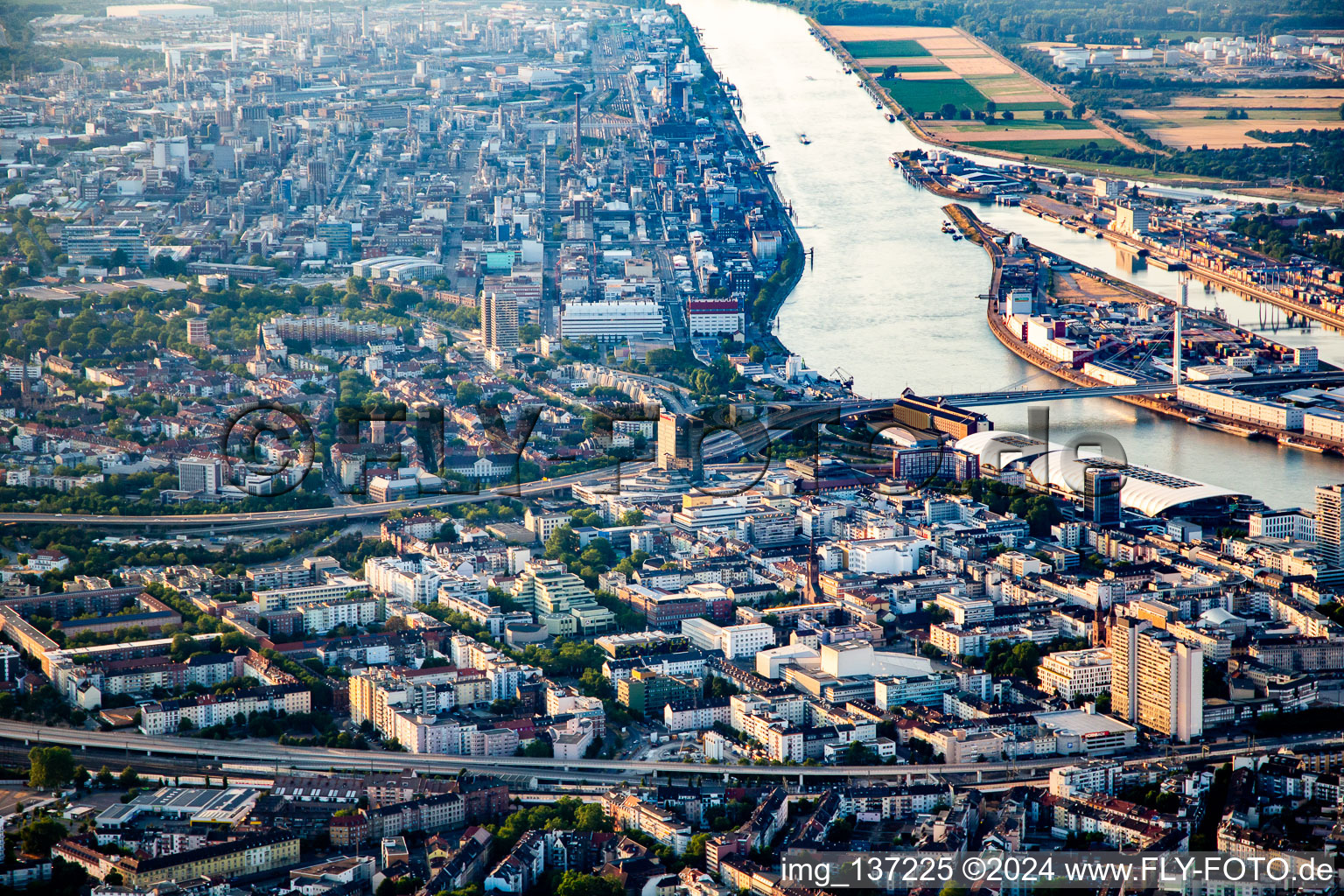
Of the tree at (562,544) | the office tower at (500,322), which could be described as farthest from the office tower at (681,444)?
the office tower at (500,322)

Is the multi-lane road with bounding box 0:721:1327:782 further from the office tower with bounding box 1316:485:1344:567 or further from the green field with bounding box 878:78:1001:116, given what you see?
the green field with bounding box 878:78:1001:116

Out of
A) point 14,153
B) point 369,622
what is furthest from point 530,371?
point 14,153

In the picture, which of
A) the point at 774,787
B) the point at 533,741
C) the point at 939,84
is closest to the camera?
the point at 774,787

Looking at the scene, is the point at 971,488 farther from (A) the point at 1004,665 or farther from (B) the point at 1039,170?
(B) the point at 1039,170

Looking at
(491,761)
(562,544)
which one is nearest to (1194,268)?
(562,544)

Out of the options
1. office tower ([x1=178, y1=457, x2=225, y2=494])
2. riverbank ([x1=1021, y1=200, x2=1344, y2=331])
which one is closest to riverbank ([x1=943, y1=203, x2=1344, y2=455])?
riverbank ([x1=1021, y1=200, x2=1344, y2=331])

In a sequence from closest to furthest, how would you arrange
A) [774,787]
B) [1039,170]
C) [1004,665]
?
1. [774,787]
2. [1004,665]
3. [1039,170]

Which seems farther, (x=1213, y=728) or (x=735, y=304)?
(x=735, y=304)

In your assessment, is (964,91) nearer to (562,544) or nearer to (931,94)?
(931,94)
